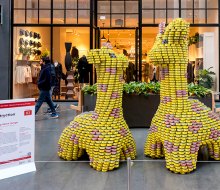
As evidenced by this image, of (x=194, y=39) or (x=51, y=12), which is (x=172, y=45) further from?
(x=51, y=12)

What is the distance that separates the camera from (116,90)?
5.14 m

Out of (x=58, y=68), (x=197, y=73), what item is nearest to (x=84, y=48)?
(x=58, y=68)

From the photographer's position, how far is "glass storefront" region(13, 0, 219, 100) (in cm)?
1426

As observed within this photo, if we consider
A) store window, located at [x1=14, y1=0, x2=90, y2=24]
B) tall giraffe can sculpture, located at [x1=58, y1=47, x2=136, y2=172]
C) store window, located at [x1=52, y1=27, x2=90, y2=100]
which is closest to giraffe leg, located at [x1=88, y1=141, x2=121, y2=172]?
tall giraffe can sculpture, located at [x1=58, y1=47, x2=136, y2=172]

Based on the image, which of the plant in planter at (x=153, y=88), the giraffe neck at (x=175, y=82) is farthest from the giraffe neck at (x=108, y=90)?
the plant in planter at (x=153, y=88)

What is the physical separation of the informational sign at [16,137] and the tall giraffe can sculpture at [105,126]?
693 mm

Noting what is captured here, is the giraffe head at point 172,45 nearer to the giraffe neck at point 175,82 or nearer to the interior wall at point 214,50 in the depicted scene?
the giraffe neck at point 175,82

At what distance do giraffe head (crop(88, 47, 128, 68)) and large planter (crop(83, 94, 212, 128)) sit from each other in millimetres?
3217

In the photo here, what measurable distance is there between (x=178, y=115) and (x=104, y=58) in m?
1.36

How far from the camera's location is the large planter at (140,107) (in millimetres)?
8266

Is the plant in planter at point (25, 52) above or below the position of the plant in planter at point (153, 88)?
above

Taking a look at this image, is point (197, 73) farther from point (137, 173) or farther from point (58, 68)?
point (137, 173)

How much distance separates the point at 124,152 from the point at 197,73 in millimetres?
9826

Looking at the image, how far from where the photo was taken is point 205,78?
14.0 metres
